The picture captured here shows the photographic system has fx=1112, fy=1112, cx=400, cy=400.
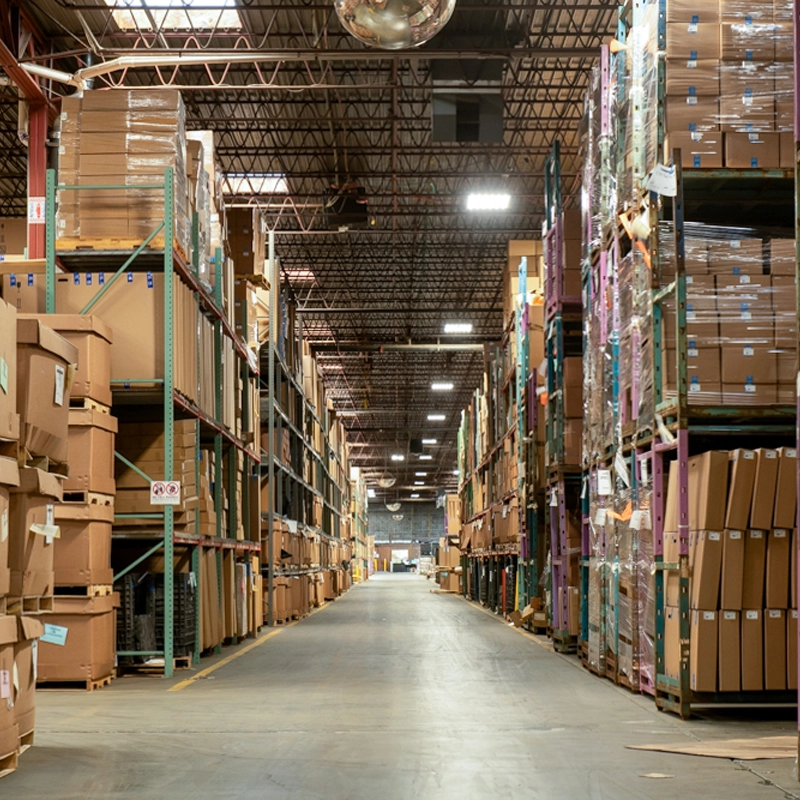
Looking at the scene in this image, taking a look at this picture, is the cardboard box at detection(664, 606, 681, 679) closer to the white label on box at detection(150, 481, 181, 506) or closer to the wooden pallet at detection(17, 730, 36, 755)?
the wooden pallet at detection(17, 730, 36, 755)

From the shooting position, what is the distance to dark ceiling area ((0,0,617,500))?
56.7ft

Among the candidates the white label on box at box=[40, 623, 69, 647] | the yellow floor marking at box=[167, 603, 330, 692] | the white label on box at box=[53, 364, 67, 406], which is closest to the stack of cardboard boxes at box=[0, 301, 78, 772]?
the white label on box at box=[53, 364, 67, 406]

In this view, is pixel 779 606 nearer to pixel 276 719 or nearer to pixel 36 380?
pixel 276 719

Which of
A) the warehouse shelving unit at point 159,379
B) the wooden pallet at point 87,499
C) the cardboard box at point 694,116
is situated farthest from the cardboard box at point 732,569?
the wooden pallet at point 87,499

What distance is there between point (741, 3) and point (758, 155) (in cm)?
109

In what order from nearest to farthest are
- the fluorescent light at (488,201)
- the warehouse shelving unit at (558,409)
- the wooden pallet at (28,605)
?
the wooden pallet at (28,605)
the warehouse shelving unit at (558,409)
the fluorescent light at (488,201)

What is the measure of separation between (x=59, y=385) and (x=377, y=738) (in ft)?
8.63

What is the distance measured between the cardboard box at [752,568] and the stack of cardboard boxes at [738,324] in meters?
0.85

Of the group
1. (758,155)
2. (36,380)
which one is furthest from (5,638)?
(758,155)

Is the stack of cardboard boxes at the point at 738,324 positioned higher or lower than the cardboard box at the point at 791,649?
higher

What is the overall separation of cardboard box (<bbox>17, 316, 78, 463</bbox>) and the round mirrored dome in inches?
108

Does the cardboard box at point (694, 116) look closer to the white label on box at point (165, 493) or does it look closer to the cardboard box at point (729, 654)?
the cardboard box at point (729, 654)

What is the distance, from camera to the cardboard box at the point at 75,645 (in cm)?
841

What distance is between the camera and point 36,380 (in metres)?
5.93
